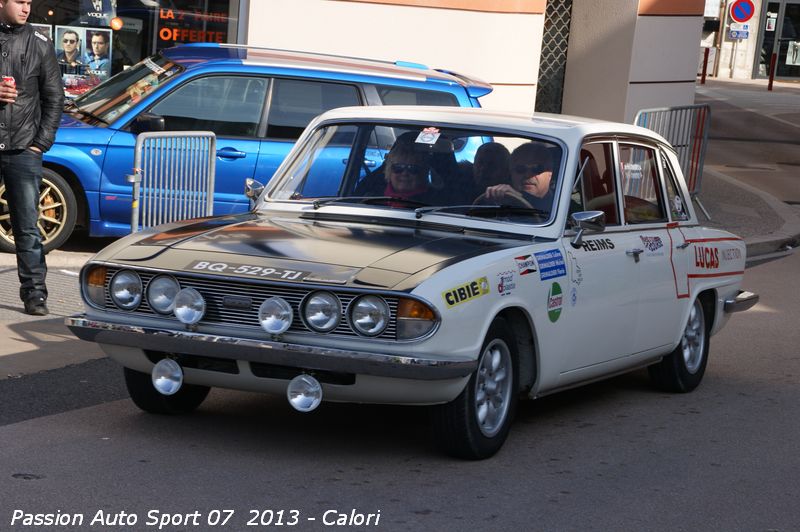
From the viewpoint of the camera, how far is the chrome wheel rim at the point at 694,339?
8047 millimetres

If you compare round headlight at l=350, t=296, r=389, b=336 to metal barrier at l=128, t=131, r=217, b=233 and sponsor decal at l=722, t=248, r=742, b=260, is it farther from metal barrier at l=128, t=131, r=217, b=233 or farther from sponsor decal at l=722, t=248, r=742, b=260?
metal barrier at l=128, t=131, r=217, b=233

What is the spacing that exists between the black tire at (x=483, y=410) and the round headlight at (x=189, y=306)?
1.09m

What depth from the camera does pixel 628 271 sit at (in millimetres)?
7047

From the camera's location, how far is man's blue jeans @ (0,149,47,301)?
847 cm

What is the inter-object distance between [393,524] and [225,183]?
21.0 feet

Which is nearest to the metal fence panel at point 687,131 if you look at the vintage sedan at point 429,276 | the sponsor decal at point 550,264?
the vintage sedan at point 429,276

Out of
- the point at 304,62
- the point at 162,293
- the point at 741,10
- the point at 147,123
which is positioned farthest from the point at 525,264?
the point at 741,10

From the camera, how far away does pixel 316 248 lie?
5953 millimetres

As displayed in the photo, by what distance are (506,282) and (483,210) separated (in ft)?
2.60

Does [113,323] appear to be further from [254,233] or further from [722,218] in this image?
[722,218]

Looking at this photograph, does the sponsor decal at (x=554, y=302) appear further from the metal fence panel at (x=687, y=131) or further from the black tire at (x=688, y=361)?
the metal fence panel at (x=687, y=131)

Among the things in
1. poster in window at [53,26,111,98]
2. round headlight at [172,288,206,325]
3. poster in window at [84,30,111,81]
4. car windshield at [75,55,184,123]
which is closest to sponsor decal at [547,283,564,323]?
round headlight at [172,288,206,325]

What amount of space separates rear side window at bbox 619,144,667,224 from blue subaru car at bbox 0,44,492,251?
12.3 ft

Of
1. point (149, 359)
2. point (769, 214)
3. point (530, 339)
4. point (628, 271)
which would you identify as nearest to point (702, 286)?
point (628, 271)
